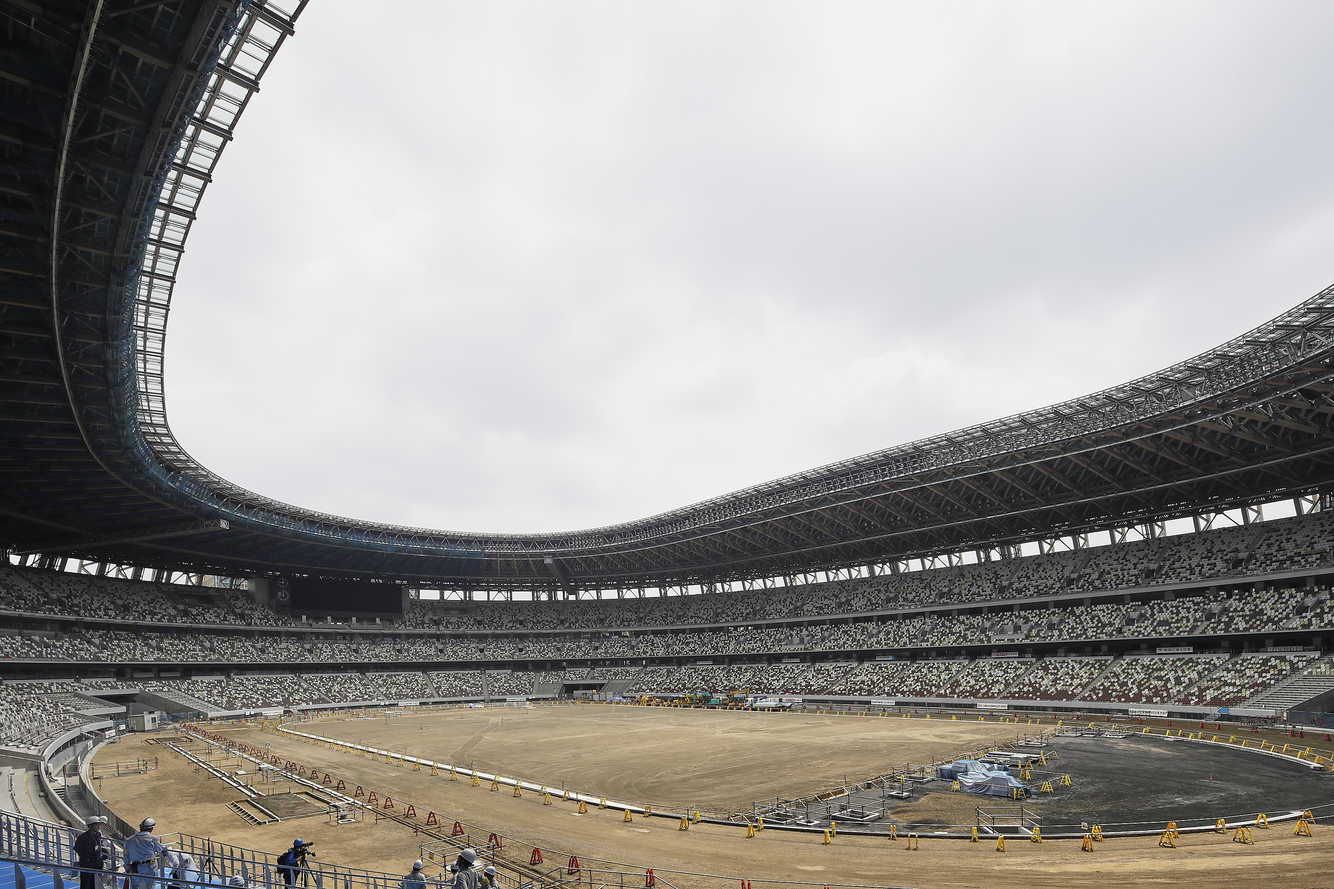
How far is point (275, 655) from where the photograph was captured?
294 feet

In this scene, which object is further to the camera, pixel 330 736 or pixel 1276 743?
pixel 330 736

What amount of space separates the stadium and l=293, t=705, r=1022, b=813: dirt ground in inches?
20.6

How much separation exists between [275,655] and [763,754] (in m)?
68.8

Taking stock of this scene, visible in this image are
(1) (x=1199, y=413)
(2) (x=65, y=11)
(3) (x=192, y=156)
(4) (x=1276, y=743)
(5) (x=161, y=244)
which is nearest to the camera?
(2) (x=65, y=11)

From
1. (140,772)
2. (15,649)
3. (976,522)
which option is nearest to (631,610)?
(976,522)

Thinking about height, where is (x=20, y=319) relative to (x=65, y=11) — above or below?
below

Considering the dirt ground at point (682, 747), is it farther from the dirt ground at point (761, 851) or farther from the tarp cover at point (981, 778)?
the dirt ground at point (761, 851)

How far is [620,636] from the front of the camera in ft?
357

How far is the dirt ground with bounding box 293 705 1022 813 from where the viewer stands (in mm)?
34094

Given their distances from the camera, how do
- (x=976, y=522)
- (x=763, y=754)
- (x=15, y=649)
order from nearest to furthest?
(x=763, y=754) < (x=15, y=649) < (x=976, y=522)

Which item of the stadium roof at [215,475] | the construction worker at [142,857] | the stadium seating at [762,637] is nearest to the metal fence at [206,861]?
the construction worker at [142,857]

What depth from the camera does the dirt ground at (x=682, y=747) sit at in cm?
3409

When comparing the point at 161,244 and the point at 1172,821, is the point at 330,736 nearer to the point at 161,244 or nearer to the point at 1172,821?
the point at 161,244

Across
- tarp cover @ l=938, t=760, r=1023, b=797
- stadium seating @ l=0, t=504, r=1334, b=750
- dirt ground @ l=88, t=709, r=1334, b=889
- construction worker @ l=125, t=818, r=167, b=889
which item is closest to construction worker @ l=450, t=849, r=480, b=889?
construction worker @ l=125, t=818, r=167, b=889
